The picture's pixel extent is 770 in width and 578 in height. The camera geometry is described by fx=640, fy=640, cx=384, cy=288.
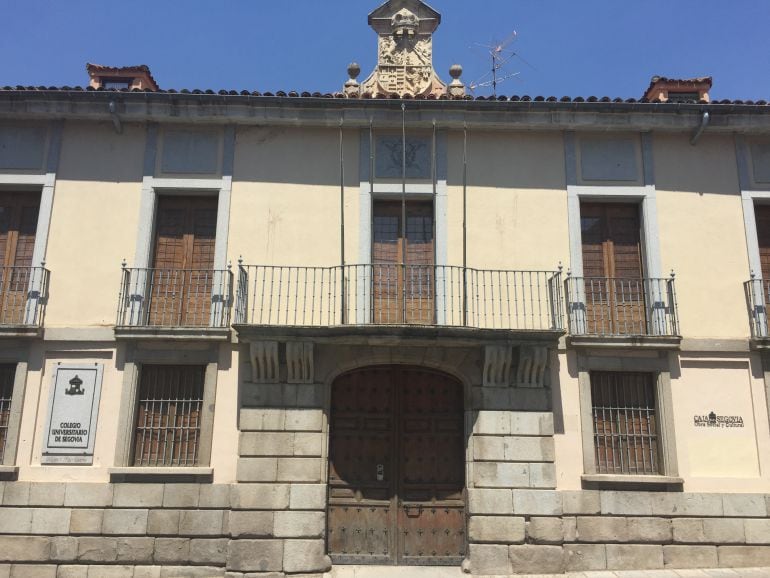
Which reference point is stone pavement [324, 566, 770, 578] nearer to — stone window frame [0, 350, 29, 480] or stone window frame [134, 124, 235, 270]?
stone window frame [0, 350, 29, 480]

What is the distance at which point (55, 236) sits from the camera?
9.65 m

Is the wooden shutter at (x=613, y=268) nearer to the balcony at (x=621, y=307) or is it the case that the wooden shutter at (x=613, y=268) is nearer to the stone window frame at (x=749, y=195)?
the balcony at (x=621, y=307)

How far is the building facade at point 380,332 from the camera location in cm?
877

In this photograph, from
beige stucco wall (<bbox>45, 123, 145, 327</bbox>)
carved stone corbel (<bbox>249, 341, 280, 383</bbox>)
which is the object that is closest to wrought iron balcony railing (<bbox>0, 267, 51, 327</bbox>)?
beige stucco wall (<bbox>45, 123, 145, 327</bbox>)

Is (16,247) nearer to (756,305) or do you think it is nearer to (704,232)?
(704,232)

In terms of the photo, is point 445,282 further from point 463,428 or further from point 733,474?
point 733,474

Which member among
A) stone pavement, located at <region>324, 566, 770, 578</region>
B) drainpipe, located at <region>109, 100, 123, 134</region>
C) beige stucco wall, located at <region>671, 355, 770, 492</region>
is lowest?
stone pavement, located at <region>324, 566, 770, 578</region>

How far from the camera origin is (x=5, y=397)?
9227mm

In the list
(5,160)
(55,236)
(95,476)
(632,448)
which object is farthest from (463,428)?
(5,160)

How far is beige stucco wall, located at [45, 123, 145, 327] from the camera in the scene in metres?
9.41

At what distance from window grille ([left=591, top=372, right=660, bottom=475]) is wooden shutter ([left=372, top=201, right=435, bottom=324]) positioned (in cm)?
278

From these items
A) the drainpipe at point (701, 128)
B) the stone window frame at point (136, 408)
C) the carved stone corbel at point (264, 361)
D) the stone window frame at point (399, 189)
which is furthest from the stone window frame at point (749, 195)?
the stone window frame at point (136, 408)

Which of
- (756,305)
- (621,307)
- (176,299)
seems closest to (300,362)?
(176,299)

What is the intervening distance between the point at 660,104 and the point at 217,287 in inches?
286
